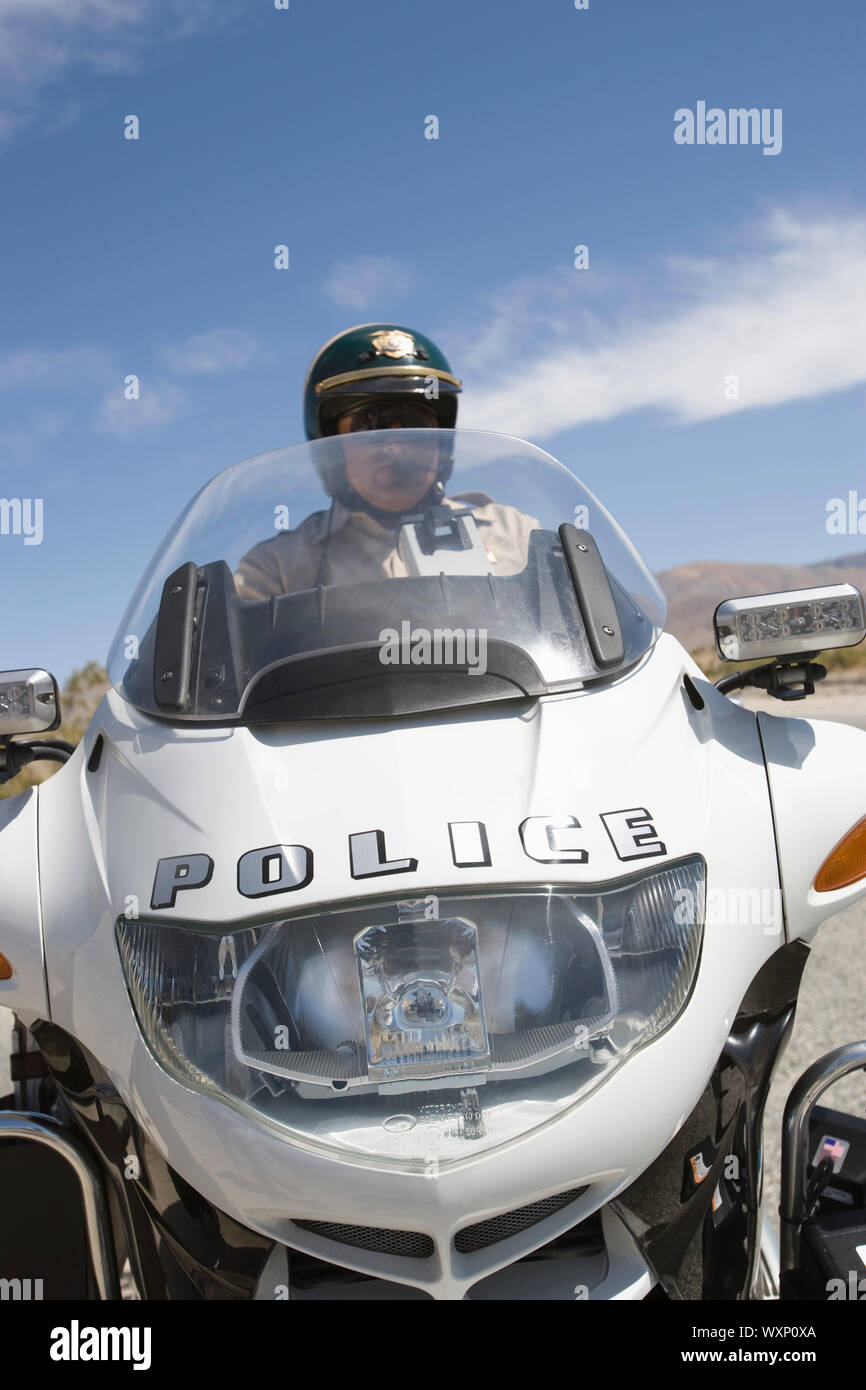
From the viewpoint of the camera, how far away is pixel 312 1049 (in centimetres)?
157

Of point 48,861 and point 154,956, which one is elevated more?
point 48,861

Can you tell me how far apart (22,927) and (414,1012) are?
765mm

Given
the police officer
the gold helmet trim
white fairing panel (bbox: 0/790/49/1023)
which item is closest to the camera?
white fairing panel (bbox: 0/790/49/1023)

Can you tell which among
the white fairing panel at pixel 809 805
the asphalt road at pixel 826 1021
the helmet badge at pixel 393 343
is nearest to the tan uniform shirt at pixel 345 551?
the white fairing panel at pixel 809 805

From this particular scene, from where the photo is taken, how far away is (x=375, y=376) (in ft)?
12.0

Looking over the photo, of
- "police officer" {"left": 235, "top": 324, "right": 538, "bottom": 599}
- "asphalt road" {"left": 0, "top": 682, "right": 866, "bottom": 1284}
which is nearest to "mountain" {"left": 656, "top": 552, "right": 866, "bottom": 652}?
"asphalt road" {"left": 0, "top": 682, "right": 866, "bottom": 1284}

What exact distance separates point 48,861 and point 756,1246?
1.41 metres

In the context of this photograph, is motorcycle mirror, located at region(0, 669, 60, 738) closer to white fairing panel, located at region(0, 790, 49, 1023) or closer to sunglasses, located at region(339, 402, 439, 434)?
white fairing panel, located at region(0, 790, 49, 1023)

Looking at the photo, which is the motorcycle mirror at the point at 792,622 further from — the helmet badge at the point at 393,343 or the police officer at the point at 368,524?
the helmet badge at the point at 393,343

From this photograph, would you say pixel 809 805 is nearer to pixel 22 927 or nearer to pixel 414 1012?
pixel 414 1012

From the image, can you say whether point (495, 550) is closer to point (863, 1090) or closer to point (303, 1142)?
point (303, 1142)

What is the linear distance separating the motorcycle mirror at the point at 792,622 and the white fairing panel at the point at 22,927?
135cm

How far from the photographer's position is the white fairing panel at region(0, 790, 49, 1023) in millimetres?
1875
